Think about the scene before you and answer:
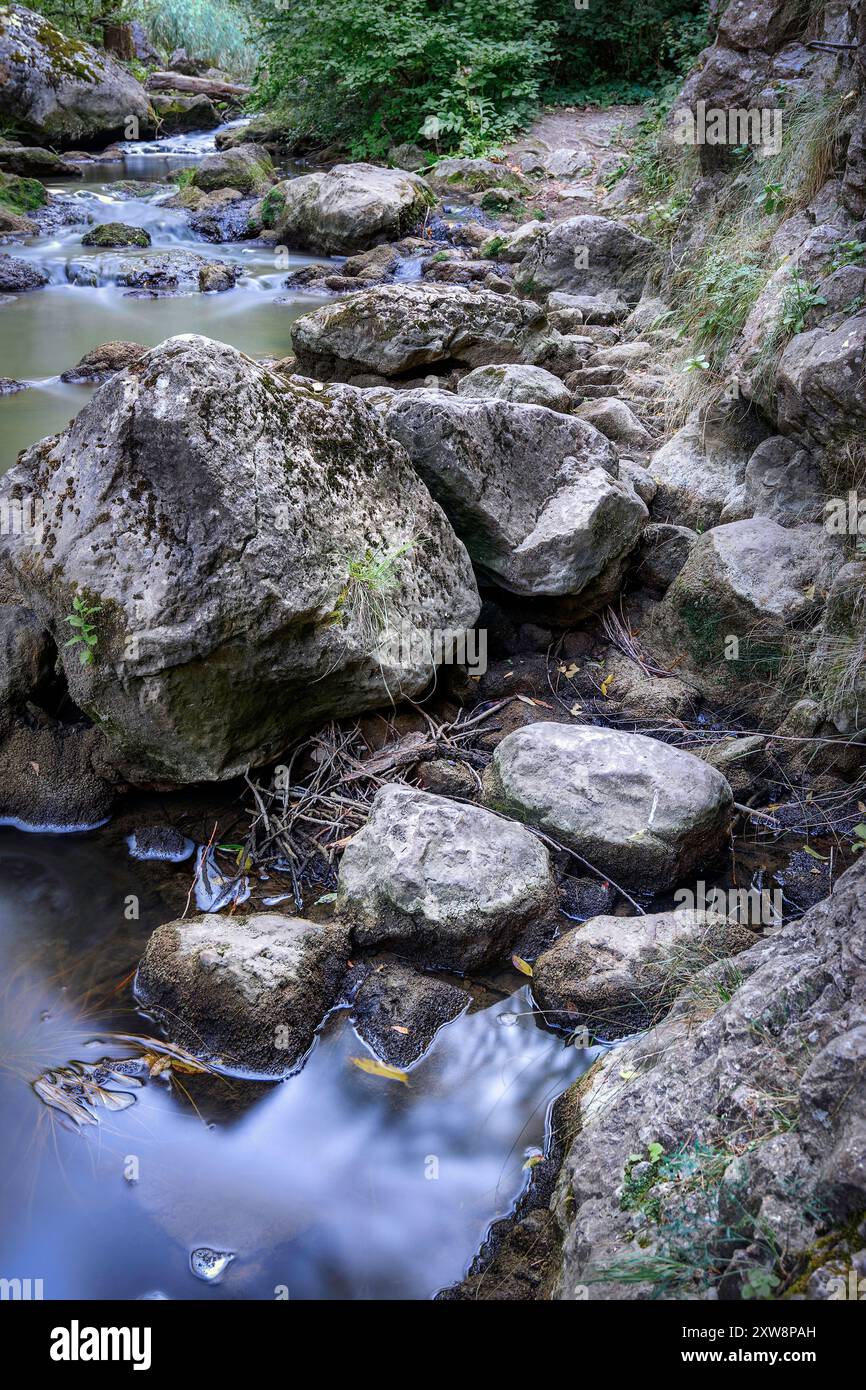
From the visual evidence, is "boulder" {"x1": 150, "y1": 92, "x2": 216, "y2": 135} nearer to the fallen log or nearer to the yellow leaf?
the fallen log

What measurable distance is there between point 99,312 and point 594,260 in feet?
18.4

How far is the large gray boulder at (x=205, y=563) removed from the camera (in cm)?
352

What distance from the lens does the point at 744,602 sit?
435 cm

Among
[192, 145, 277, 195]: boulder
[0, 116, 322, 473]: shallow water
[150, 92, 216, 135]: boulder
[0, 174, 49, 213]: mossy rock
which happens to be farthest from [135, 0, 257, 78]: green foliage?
[0, 174, 49, 213]: mossy rock

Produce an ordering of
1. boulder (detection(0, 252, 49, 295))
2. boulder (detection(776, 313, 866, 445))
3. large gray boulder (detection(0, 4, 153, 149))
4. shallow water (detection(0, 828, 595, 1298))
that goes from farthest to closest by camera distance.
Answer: large gray boulder (detection(0, 4, 153, 149)), boulder (detection(0, 252, 49, 295)), boulder (detection(776, 313, 866, 445)), shallow water (detection(0, 828, 595, 1298))

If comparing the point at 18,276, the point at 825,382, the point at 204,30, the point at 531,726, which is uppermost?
the point at 204,30

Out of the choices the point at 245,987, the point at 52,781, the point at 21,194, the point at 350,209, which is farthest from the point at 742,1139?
the point at 21,194

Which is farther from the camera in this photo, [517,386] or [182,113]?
[182,113]

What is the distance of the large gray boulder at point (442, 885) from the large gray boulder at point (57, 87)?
18457mm

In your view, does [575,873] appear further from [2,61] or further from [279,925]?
[2,61]

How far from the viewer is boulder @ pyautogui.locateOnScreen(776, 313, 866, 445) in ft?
13.9

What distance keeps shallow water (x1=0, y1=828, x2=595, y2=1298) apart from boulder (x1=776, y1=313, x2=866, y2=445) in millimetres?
2993

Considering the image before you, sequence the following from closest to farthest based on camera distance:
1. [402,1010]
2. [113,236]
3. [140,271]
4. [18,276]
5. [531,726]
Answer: [402,1010] < [531,726] < [18,276] < [140,271] < [113,236]

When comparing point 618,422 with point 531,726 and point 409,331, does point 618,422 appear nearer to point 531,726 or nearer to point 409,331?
point 409,331
